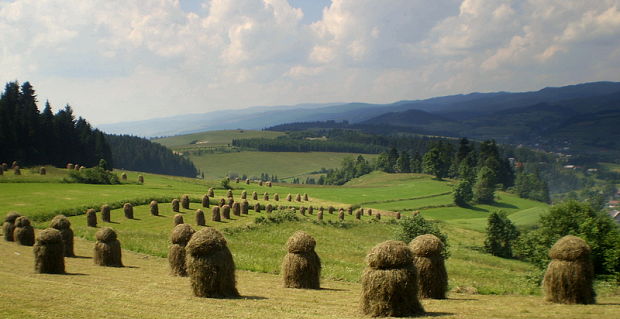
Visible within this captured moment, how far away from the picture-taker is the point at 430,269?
2156cm

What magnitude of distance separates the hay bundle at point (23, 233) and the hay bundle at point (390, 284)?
1122 inches

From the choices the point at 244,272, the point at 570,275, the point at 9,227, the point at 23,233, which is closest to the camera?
the point at 570,275

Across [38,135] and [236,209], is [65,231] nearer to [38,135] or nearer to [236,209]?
[236,209]

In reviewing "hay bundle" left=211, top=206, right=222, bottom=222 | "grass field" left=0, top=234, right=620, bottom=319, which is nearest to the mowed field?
"grass field" left=0, top=234, right=620, bottom=319

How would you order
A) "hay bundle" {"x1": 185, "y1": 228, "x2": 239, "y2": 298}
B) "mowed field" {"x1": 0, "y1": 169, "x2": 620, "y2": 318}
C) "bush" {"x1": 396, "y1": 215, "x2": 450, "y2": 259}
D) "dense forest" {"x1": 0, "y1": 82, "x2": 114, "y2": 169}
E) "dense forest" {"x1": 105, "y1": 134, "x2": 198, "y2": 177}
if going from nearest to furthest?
"mowed field" {"x1": 0, "y1": 169, "x2": 620, "y2": 318}
"hay bundle" {"x1": 185, "y1": 228, "x2": 239, "y2": 298}
"bush" {"x1": 396, "y1": 215, "x2": 450, "y2": 259}
"dense forest" {"x1": 0, "y1": 82, "x2": 114, "y2": 169}
"dense forest" {"x1": 105, "y1": 134, "x2": 198, "y2": 177}

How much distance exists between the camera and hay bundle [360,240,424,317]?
660 inches

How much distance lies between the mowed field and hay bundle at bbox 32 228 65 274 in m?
0.78

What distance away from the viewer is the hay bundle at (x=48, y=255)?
25219mm

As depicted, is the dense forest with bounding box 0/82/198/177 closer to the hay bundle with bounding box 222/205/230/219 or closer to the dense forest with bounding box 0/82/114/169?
the dense forest with bounding box 0/82/114/169

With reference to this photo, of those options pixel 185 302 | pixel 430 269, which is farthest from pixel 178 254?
pixel 430 269

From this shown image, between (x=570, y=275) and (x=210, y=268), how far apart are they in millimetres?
15263

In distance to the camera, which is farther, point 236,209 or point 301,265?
point 236,209

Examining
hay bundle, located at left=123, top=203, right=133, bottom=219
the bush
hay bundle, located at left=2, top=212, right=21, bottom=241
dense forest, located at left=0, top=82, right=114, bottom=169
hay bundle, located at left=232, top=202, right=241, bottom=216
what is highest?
dense forest, located at left=0, top=82, right=114, bottom=169

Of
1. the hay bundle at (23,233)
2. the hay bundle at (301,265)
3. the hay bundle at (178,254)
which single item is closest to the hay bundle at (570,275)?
the hay bundle at (301,265)
